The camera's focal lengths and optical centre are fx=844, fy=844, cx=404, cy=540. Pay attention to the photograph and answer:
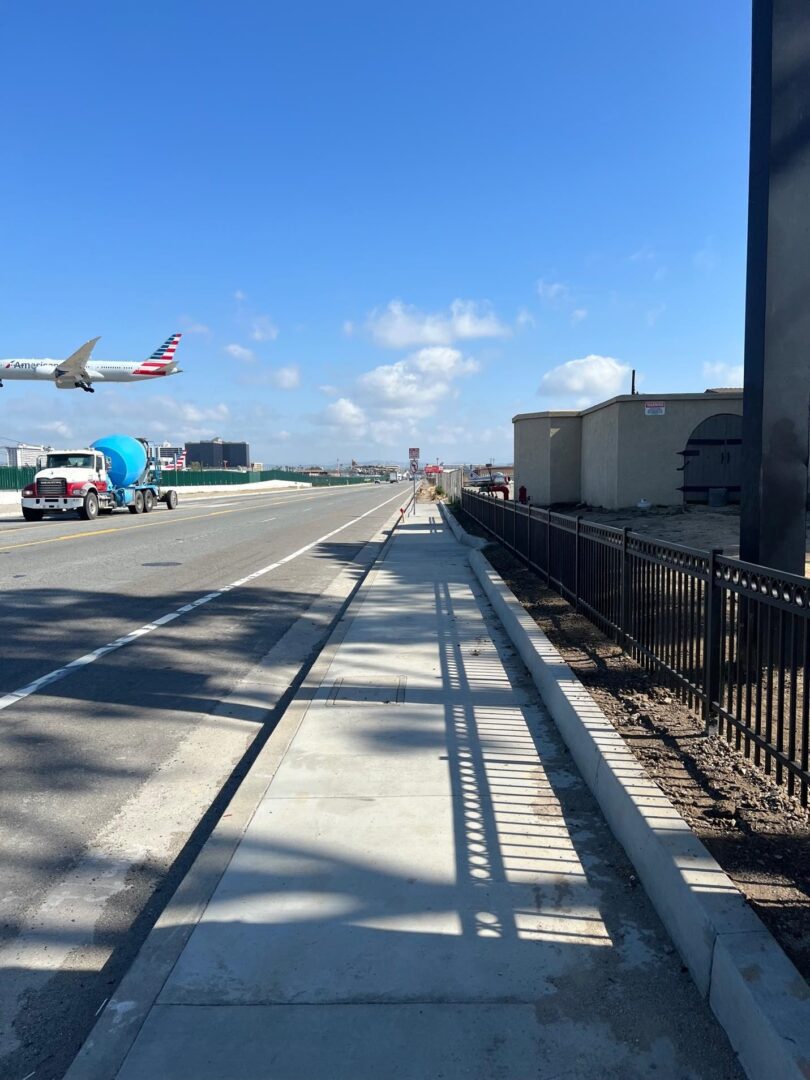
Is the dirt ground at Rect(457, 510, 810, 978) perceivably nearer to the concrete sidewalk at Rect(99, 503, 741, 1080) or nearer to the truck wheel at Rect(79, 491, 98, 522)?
the concrete sidewalk at Rect(99, 503, 741, 1080)

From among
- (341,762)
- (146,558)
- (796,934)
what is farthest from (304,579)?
(796,934)

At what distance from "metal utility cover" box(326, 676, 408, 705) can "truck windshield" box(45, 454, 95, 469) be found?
27.9 m

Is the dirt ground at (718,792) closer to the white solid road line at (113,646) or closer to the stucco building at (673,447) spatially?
the white solid road line at (113,646)

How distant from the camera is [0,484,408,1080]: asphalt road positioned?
10.7 feet

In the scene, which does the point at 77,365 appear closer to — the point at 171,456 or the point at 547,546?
the point at 171,456

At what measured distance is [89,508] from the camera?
31656 millimetres

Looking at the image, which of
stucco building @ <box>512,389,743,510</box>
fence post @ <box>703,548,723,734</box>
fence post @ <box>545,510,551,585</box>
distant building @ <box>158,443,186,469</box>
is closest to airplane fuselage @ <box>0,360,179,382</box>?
distant building @ <box>158,443,186,469</box>

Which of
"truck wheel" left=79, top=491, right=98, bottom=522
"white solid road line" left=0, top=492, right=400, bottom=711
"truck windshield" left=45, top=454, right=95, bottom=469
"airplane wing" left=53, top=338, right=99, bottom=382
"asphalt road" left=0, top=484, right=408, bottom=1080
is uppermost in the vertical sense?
"airplane wing" left=53, top=338, right=99, bottom=382

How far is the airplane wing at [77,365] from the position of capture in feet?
167

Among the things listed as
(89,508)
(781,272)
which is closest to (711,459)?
(781,272)

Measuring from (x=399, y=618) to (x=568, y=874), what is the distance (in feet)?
21.2

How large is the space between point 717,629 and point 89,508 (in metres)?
30.0

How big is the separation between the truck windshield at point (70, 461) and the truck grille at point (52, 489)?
4.45ft

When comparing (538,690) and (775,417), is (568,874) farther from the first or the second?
(775,417)
